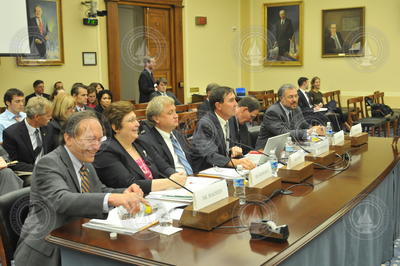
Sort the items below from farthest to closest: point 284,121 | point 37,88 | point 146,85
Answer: point 146,85
point 37,88
point 284,121

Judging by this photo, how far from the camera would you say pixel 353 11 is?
428 inches

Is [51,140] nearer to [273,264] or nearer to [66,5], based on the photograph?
[273,264]

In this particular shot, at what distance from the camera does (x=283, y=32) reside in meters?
11.7

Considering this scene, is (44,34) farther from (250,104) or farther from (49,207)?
(49,207)

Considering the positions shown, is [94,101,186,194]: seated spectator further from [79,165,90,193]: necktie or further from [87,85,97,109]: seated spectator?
[87,85,97,109]: seated spectator

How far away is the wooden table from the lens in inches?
71.5

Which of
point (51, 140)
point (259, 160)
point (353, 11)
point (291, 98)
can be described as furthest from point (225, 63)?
point (259, 160)

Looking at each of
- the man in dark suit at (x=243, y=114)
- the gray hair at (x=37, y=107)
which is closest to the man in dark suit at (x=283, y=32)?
the man in dark suit at (x=243, y=114)

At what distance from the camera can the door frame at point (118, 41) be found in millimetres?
9062

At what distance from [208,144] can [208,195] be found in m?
1.63

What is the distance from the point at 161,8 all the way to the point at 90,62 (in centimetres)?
227

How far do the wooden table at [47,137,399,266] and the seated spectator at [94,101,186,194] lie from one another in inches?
24.5

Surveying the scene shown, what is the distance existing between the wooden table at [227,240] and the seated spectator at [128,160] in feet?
2.04

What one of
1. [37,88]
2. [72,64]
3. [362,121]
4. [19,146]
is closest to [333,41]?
[362,121]
